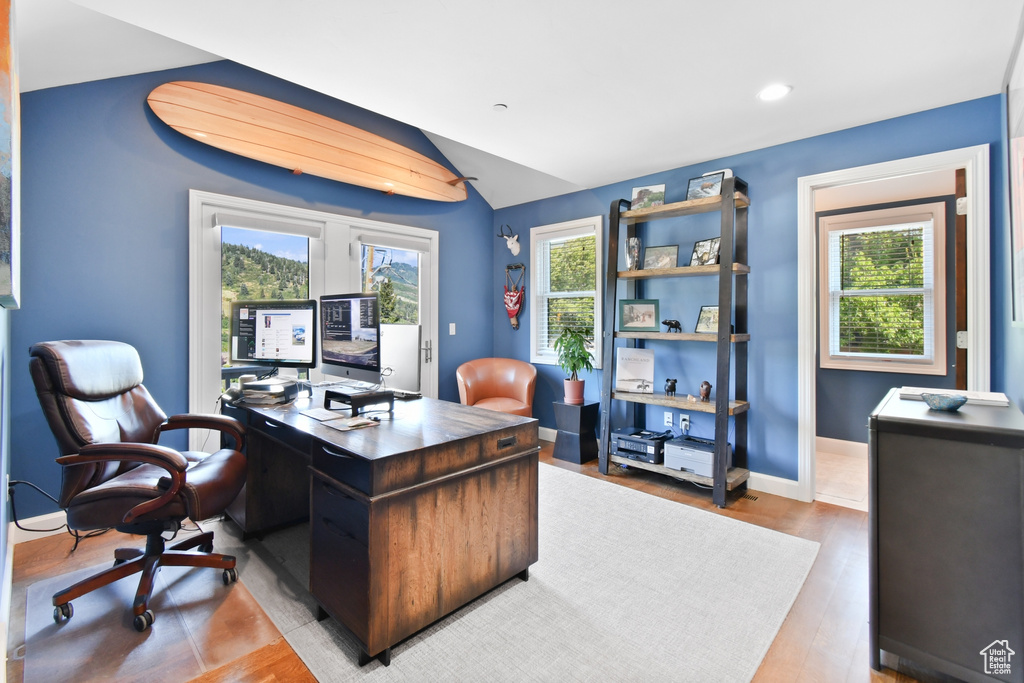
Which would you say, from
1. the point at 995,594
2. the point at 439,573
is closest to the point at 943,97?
the point at 995,594

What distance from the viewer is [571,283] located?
177 inches

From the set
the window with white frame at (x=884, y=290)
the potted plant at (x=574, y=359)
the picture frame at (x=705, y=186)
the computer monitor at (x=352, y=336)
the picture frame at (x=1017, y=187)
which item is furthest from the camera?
the potted plant at (x=574, y=359)

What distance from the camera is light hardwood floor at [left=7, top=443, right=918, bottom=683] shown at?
1546 millimetres

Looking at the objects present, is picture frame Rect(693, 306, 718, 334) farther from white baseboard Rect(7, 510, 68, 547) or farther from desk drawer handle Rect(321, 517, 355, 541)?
white baseboard Rect(7, 510, 68, 547)

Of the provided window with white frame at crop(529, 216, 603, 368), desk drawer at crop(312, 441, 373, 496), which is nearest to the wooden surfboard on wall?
window with white frame at crop(529, 216, 603, 368)

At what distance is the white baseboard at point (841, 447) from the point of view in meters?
4.14

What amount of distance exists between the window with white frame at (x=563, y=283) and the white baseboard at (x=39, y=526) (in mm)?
3515

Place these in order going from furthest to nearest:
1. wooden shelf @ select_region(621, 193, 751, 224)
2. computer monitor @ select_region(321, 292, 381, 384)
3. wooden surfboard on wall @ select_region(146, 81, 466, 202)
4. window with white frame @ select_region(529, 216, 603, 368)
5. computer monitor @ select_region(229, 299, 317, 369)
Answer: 1. window with white frame @ select_region(529, 216, 603, 368)
2. wooden shelf @ select_region(621, 193, 751, 224)
3. wooden surfboard on wall @ select_region(146, 81, 466, 202)
4. computer monitor @ select_region(229, 299, 317, 369)
5. computer monitor @ select_region(321, 292, 381, 384)

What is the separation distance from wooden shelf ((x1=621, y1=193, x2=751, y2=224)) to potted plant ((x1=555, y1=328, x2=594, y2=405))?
1050mm

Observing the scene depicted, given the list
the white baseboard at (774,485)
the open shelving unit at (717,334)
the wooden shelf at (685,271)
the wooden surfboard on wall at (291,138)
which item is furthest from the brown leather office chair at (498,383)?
the white baseboard at (774,485)

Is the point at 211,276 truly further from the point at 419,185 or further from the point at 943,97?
the point at 943,97

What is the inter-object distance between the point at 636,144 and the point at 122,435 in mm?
3385

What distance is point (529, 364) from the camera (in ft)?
15.0

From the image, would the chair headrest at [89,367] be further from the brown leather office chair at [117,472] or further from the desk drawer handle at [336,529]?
the desk drawer handle at [336,529]
